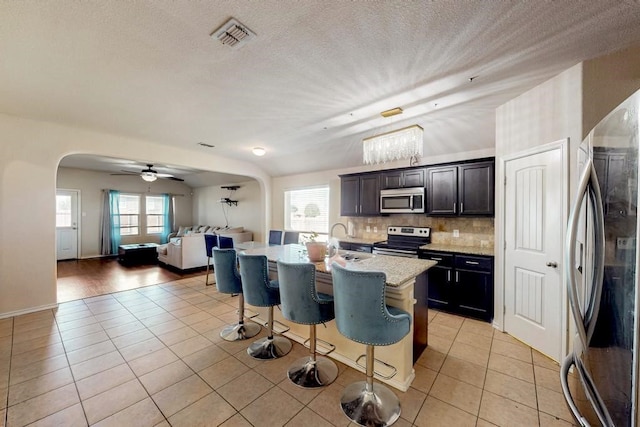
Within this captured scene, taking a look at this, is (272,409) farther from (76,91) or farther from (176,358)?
(76,91)

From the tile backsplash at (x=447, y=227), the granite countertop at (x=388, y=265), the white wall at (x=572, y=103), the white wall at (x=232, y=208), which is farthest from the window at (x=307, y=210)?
the white wall at (x=572, y=103)

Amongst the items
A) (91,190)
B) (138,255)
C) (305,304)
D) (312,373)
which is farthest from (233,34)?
(91,190)

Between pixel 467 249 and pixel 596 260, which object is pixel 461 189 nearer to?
pixel 467 249

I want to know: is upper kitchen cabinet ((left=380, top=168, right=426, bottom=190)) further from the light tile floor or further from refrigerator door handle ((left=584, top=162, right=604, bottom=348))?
refrigerator door handle ((left=584, top=162, right=604, bottom=348))

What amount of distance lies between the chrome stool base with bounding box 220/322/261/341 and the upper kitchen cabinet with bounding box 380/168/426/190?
3.10 m

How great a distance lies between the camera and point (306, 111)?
10.5 feet

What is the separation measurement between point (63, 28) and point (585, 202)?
3.39m

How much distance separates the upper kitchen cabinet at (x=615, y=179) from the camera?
858 millimetres

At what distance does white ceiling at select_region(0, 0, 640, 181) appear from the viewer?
5.23 feet

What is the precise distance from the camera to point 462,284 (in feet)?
10.8

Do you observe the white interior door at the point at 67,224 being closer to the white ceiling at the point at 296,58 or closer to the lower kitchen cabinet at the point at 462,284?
the white ceiling at the point at 296,58

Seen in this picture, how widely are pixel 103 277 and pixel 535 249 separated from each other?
7.60m

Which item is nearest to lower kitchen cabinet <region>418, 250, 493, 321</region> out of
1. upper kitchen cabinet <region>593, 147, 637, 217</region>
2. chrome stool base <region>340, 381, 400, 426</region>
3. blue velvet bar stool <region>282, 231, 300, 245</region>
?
chrome stool base <region>340, 381, 400, 426</region>

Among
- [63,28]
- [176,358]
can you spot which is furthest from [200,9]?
[176,358]
